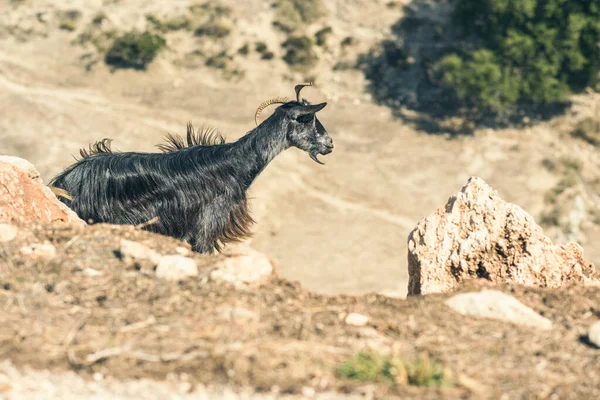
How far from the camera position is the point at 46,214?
995 cm

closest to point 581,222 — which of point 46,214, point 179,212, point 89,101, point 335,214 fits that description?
point 335,214

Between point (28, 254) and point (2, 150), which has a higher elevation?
point (2, 150)

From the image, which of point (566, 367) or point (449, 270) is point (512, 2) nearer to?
point (449, 270)

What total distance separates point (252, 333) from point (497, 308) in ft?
6.76

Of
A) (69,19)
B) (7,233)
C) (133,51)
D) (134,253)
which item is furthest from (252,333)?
(69,19)

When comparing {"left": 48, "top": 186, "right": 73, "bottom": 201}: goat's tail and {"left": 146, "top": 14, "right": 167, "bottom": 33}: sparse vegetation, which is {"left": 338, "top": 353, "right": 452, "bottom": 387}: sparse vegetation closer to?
{"left": 48, "top": 186, "right": 73, "bottom": 201}: goat's tail

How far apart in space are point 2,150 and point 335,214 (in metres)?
9.46

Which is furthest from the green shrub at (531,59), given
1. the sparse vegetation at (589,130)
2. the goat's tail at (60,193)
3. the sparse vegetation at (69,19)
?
the goat's tail at (60,193)

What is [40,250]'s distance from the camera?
8.27m

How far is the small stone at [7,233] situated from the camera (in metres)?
8.57

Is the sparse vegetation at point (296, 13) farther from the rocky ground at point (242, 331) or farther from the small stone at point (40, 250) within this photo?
the small stone at point (40, 250)

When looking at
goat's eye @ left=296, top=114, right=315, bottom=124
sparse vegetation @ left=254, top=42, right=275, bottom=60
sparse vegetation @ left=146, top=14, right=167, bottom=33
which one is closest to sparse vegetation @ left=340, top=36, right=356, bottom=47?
sparse vegetation @ left=254, top=42, right=275, bottom=60

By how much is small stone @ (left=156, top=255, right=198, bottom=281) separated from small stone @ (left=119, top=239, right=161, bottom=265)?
0.20 meters

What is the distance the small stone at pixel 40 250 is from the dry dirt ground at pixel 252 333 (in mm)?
63
